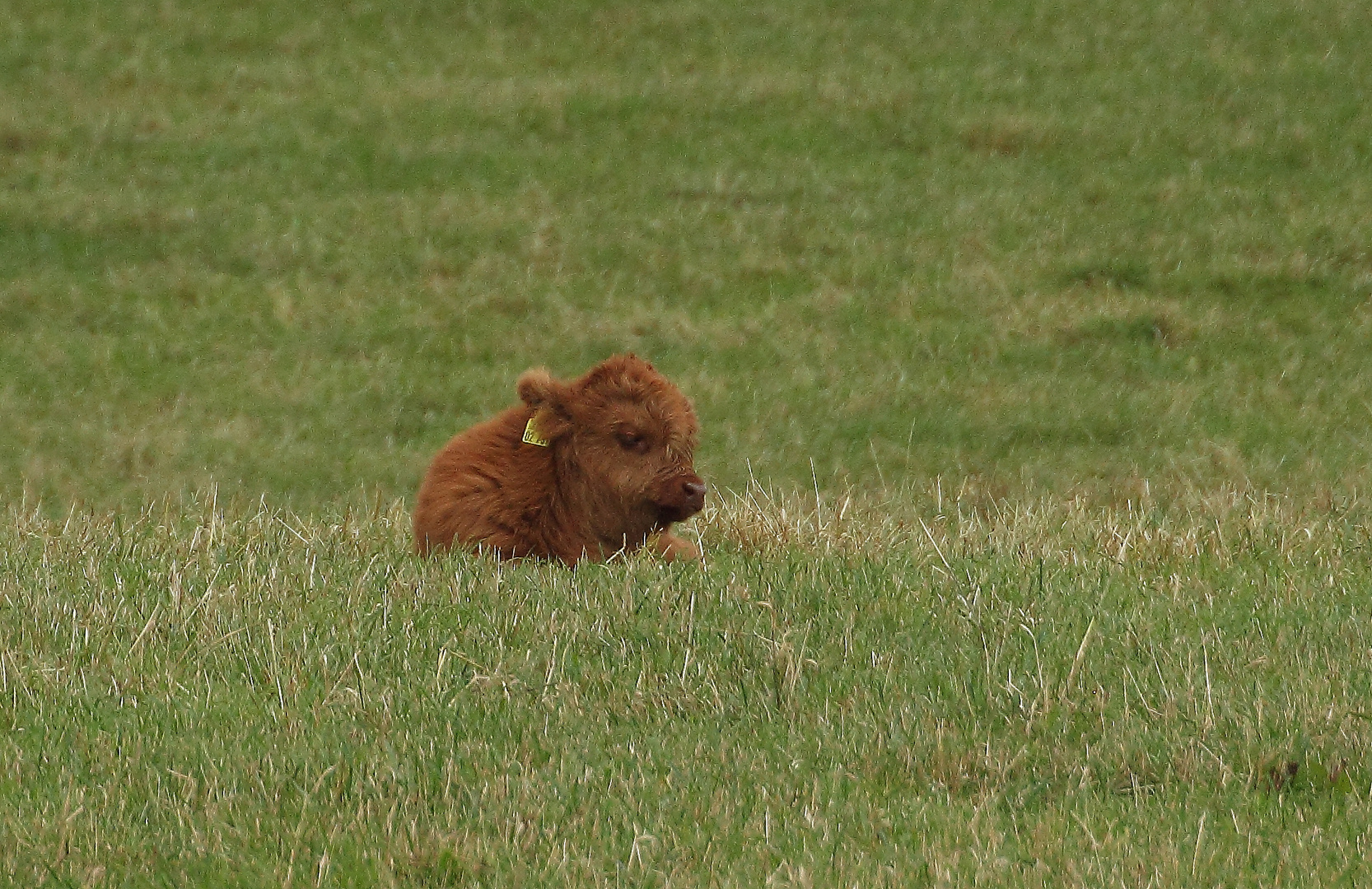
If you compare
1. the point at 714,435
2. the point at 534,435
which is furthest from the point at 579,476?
the point at 714,435

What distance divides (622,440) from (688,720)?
2031mm

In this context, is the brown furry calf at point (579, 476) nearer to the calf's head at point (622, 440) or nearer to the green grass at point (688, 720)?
the calf's head at point (622, 440)

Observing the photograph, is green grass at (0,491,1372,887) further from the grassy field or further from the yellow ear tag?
the yellow ear tag

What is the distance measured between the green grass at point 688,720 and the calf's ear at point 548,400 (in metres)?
0.63

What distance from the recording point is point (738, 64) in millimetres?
23734

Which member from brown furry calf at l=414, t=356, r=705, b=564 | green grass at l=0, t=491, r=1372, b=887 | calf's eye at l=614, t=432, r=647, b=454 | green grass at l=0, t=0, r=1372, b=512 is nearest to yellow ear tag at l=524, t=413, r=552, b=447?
brown furry calf at l=414, t=356, r=705, b=564

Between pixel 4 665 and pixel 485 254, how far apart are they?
48.0 ft

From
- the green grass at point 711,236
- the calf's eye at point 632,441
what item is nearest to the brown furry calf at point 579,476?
the calf's eye at point 632,441

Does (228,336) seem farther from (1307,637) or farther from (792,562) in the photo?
(1307,637)

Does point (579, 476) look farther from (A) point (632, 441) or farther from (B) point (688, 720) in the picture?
(B) point (688, 720)

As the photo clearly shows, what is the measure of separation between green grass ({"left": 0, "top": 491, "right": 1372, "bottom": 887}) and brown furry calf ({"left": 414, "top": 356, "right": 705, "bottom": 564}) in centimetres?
30

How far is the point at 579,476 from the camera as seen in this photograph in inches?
268

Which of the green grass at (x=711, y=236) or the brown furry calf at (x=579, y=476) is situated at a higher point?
the brown furry calf at (x=579, y=476)

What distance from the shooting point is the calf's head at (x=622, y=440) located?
21.9 feet
